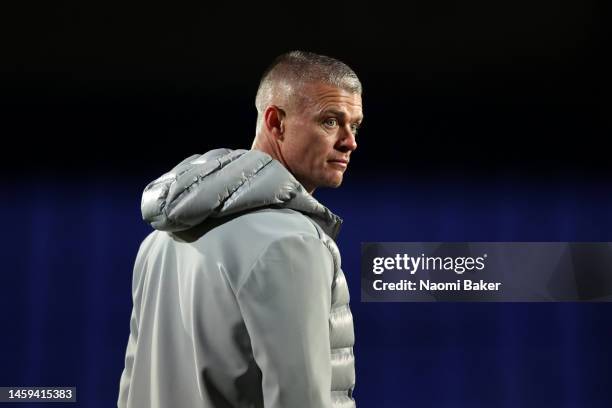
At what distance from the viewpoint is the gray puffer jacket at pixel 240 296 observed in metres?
0.94

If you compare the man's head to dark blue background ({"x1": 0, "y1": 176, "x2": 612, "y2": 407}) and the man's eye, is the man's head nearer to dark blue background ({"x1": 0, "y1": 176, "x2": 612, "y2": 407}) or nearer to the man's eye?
the man's eye

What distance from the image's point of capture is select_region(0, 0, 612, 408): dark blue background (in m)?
2.97

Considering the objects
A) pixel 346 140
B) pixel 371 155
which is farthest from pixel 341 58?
pixel 346 140

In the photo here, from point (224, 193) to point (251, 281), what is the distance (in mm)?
144

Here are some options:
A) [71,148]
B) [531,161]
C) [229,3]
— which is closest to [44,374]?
[71,148]

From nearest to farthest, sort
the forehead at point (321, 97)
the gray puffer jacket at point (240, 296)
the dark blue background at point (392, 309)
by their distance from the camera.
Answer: the gray puffer jacket at point (240, 296)
the forehead at point (321, 97)
the dark blue background at point (392, 309)

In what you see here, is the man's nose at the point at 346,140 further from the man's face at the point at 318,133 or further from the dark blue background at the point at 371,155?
the dark blue background at the point at 371,155

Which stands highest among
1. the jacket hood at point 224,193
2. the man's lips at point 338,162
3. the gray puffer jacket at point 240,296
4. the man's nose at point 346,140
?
the man's nose at point 346,140

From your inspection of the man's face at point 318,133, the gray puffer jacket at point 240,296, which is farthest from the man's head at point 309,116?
the gray puffer jacket at point 240,296

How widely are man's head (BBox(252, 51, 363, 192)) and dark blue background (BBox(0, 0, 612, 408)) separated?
178 centimetres

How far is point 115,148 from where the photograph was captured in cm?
309

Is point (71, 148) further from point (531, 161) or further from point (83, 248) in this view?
point (531, 161)

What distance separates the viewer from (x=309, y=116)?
4.01 feet

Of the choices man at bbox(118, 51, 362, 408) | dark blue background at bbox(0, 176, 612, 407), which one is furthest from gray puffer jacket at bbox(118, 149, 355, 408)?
dark blue background at bbox(0, 176, 612, 407)
